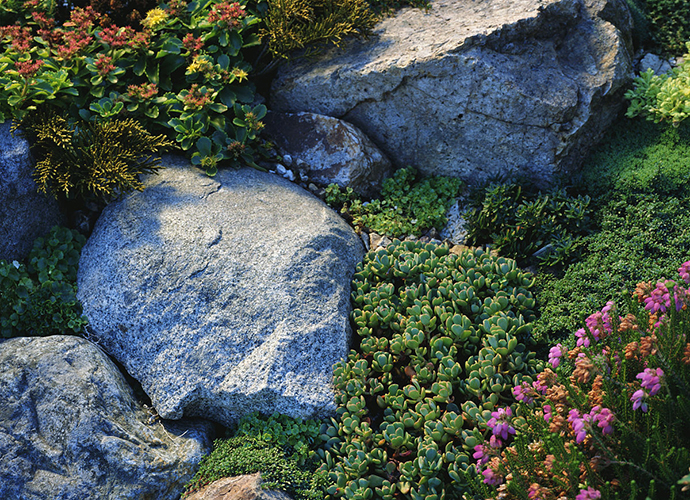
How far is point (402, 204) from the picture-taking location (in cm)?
505

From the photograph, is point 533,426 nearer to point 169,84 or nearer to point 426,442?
point 426,442

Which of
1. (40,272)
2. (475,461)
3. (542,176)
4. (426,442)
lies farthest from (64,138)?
(542,176)

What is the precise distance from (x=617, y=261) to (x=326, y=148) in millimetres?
2731

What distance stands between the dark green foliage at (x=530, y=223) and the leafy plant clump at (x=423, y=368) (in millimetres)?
331

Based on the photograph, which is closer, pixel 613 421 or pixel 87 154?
pixel 613 421

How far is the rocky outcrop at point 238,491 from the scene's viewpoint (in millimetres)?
3078

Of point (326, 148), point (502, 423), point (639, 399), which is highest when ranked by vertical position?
point (326, 148)

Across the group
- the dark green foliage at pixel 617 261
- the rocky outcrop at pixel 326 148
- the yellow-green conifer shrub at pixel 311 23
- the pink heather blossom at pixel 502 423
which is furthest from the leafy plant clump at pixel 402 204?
the pink heather blossom at pixel 502 423

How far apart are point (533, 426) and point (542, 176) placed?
284cm

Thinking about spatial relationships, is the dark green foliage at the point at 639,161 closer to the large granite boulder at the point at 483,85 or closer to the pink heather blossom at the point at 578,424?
the large granite boulder at the point at 483,85

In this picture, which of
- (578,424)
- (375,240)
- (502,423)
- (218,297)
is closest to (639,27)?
(375,240)

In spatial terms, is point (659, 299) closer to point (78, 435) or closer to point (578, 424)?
point (578, 424)

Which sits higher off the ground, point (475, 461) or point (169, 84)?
point (169, 84)

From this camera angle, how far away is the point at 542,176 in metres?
4.95
